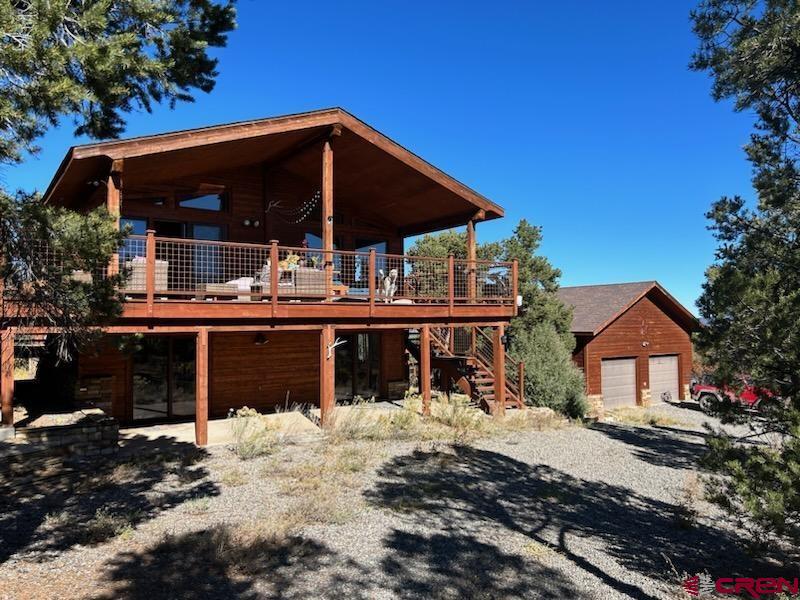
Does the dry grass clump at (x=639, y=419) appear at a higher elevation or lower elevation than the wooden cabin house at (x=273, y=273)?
lower

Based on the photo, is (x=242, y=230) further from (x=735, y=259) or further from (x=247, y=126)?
(x=735, y=259)

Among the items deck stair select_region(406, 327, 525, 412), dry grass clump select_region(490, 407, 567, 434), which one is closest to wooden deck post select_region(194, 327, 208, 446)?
dry grass clump select_region(490, 407, 567, 434)

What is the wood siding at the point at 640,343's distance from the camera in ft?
71.1

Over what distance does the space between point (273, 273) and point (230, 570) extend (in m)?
6.06

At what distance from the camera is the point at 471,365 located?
14938 mm

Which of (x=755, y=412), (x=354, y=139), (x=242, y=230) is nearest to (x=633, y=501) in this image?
(x=755, y=412)

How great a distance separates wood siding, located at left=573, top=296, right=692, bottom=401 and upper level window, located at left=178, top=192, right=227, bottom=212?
15454 millimetres

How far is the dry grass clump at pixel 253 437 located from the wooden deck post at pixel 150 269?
2.62m

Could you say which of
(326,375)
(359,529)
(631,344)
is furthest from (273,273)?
(631,344)

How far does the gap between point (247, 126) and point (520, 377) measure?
32.6ft

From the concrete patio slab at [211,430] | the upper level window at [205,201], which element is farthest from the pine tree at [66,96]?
the upper level window at [205,201]

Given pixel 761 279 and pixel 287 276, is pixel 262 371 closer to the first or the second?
pixel 287 276

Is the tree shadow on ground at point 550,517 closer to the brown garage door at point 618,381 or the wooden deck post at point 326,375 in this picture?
the wooden deck post at point 326,375

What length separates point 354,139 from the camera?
40.8 feet
